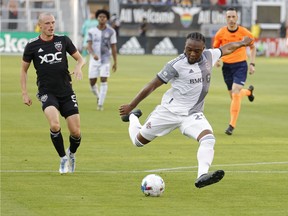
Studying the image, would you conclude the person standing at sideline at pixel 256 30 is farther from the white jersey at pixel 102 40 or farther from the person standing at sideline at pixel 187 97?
the person standing at sideline at pixel 187 97

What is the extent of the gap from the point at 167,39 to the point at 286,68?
15.2m

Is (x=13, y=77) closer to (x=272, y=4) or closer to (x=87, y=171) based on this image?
(x=87, y=171)

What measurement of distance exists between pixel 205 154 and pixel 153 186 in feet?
2.39

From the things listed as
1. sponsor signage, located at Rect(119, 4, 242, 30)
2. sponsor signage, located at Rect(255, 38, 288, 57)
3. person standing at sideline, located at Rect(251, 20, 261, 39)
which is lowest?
sponsor signage, located at Rect(255, 38, 288, 57)

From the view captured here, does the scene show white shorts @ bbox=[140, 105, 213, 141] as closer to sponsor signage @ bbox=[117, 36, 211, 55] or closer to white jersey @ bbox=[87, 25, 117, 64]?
white jersey @ bbox=[87, 25, 117, 64]

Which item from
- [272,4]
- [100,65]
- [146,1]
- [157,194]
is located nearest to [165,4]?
[146,1]

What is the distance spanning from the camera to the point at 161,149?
17688 millimetres

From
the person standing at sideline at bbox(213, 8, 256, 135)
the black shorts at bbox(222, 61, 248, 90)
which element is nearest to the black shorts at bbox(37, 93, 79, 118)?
the person standing at sideline at bbox(213, 8, 256, 135)

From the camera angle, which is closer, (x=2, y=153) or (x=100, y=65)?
(x=2, y=153)

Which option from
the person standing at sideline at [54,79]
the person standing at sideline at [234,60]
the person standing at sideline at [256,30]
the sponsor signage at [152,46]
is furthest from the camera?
the person standing at sideline at [256,30]

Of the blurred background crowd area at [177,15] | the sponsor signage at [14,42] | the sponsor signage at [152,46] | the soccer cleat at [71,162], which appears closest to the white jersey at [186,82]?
the soccer cleat at [71,162]

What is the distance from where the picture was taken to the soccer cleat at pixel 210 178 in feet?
38.7

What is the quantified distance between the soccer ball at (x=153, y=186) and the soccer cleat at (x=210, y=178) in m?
0.52

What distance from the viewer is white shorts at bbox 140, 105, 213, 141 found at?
12664 millimetres
